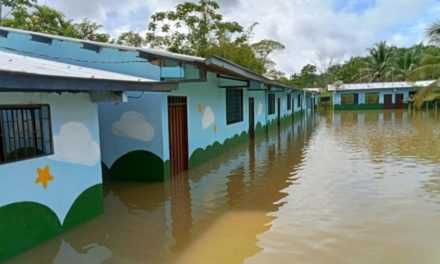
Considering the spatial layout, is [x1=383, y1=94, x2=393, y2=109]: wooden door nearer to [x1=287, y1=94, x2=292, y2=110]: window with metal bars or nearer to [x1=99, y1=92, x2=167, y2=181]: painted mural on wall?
[x1=287, y1=94, x2=292, y2=110]: window with metal bars

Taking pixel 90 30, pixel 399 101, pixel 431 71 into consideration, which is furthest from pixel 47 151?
pixel 399 101

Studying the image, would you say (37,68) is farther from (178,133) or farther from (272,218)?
(178,133)

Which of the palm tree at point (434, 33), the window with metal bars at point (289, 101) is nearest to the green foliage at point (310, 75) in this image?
the window with metal bars at point (289, 101)

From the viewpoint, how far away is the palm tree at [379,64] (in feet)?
152

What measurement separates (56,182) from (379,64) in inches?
1933

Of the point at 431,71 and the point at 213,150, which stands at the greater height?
the point at 431,71

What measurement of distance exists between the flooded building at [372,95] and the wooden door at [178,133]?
34556 millimetres

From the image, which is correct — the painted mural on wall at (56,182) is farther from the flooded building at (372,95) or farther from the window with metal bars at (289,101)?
the flooded building at (372,95)

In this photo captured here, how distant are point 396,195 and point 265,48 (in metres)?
32.9

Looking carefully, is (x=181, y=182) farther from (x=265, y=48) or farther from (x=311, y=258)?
(x=265, y=48)

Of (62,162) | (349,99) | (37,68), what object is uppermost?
(37,68)

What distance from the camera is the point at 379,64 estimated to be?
47.6 metres

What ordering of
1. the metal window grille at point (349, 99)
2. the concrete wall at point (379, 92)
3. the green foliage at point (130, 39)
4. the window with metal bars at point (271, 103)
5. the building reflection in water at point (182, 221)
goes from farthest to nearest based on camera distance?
the metal window grille at point (349, 99) → the concrete wall at point (379, 92) → the green foliage at point (130, 39) → the window with metal bars at point (271, 103) → the building reflection in water at point (182, 221)

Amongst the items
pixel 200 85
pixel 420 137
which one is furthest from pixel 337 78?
pixel 200 85
